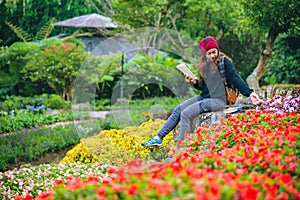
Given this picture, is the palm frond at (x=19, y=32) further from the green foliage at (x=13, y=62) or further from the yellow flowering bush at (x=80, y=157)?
the yellow flowering bush at (x=80, y=157)

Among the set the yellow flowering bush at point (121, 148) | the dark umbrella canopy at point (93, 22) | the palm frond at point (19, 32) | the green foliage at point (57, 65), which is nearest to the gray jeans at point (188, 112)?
the yellow flowering bush at point (121, 148)

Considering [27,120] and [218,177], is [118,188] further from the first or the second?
[27,120]

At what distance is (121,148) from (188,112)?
125 centimetres

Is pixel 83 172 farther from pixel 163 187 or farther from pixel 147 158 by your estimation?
pixel 163 187

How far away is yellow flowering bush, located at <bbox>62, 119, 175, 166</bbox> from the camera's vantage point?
552 cm

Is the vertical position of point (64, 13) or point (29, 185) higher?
point (64, 13)

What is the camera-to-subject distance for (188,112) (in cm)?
490

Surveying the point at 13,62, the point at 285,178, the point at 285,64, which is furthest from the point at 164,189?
the point at 13,62

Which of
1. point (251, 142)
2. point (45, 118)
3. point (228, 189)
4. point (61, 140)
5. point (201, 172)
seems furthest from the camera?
point (45, 118)

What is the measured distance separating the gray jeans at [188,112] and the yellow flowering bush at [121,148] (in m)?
0.28

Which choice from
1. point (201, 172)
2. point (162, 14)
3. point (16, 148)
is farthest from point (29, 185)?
point (162, 14)

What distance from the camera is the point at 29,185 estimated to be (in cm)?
494

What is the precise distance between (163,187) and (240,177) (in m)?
0.45

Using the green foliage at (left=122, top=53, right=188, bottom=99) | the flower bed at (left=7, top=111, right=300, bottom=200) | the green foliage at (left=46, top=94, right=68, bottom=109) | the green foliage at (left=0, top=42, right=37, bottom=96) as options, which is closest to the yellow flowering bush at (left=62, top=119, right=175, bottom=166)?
the flower bed at (left=7, top=111, right=300, bottom=200)
